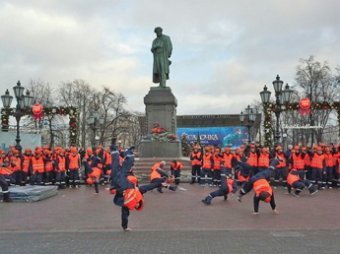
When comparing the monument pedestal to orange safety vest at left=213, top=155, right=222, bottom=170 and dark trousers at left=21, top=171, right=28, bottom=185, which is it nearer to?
orange safety vest at left=213, top=155, right=222, bottom=170

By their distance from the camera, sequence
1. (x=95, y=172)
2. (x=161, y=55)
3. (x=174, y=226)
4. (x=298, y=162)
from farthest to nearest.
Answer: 1. (x=161, y=55)
2. (x=298, y=162)
3. (x=95, y=172)
4. (x=174, y=226)

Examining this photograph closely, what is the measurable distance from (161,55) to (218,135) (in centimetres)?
3565

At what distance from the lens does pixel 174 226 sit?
12.6 m

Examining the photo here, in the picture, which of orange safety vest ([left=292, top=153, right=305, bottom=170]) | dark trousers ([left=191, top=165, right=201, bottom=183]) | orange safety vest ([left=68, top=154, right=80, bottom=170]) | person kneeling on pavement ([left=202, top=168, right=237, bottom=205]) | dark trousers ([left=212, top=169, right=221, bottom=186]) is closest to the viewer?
person kneeling on pavement ([left=202, top=168, right=237, bottom=205])

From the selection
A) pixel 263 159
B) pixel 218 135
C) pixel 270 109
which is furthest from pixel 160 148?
pixel 218 135

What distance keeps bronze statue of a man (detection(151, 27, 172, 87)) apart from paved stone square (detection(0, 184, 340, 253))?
15801 mm

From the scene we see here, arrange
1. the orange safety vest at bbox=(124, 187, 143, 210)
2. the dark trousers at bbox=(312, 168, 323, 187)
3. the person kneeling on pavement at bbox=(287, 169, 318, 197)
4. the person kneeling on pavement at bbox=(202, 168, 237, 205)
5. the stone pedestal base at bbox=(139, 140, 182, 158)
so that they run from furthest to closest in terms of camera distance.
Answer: the stone pedestal base at bbox=(139, 140, 182, 158) → the dark trousers at bbox=(312, 168, 323, 187) → the person kneeling on pavement at bbox=(287, 169, 318, 197) → the person kneeling on pavement at bbox=(202, 168, 237, 205) → the orange safety vest at bbox=(124, 187, 143, 210)

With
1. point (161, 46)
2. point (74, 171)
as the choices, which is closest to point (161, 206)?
point (74, 171)

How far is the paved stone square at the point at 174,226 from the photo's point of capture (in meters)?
9.84

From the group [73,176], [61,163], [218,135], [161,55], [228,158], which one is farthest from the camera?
[218,135]

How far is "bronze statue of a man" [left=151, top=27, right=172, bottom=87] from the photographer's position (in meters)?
33.8

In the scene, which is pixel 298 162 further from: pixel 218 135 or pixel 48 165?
pixel 218 135

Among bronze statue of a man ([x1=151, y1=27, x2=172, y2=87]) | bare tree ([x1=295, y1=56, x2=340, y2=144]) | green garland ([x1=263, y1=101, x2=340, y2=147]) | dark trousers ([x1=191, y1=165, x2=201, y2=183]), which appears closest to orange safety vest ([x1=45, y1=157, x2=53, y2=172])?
dark trousers ([x1=191, y1=165, x2=201, y2=183])

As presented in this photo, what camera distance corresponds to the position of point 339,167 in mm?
23281
